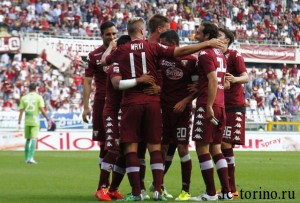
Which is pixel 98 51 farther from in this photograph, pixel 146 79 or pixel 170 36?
pixel 146 79

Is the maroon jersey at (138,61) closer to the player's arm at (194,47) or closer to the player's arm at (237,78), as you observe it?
the player's arm at (194,47)

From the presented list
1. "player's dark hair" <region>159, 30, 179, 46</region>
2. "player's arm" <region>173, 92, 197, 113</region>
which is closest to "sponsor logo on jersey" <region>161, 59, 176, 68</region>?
"player's dark hair" <region>159, 30, 179, 46</region>

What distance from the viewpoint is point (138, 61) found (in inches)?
440

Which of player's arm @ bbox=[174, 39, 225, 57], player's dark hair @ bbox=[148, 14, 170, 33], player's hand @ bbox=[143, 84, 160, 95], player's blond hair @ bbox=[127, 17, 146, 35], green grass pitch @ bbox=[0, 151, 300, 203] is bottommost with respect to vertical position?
green grass pitch @ bbox=[0, 151, 300, 203]

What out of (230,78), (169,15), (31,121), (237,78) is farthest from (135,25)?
(169,15)

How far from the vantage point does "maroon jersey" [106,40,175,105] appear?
11.1 metres

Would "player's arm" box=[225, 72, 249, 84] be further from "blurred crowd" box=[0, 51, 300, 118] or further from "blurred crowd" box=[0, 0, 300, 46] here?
"blurred crowd" box=[0, 0, 300, 46]

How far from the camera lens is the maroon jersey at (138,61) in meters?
11.1

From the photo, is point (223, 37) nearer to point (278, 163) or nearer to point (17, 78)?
point (278, 163)

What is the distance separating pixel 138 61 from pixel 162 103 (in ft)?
3.32

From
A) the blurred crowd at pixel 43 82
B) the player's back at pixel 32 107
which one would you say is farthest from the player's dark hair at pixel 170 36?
the blurred crowd at pixel 43 82

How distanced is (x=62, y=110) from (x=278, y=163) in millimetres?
15446

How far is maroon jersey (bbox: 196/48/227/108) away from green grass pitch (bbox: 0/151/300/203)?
144 centimetres

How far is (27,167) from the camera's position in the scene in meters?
20.1
